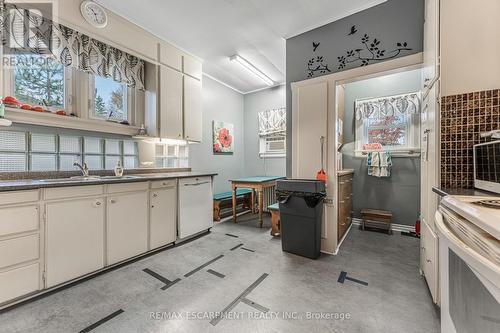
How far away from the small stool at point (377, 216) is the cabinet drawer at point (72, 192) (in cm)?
383

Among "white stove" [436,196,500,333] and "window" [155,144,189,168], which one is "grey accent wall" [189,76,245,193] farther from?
"white stove" [436,196,500,333]

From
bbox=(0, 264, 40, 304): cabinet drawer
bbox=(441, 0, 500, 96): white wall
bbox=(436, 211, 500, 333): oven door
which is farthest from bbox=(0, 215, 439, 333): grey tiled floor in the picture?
bbox=(441, 0, 500, 96): white wall

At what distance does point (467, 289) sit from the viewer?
683mm

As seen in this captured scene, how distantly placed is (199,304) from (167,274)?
0.64 m

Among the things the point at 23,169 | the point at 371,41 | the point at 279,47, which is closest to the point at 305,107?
the point at 371,41

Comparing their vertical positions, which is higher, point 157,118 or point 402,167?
point 157,118

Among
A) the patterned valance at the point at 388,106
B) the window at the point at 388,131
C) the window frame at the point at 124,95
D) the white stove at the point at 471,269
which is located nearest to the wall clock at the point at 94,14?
the window frame at the point at 124,95

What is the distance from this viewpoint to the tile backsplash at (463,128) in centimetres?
142

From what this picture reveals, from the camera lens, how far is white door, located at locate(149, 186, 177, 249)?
255 centimetres

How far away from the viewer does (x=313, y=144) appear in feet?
8.79

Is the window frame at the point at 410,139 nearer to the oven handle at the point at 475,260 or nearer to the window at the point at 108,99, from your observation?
the oven handle at the point at 475,260

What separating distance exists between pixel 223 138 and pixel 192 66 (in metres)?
1.73

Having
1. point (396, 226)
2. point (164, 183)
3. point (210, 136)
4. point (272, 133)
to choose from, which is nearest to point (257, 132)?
point (272, 133)

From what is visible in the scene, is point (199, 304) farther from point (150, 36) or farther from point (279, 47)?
point (279, 47)
